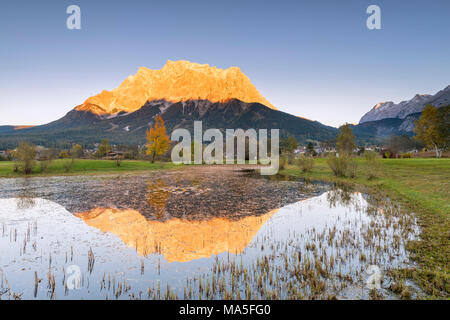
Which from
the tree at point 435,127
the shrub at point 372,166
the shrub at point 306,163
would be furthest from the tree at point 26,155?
the tree at point 435,127

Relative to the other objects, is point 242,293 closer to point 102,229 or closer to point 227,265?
point 227,265

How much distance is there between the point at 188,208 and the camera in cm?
2002

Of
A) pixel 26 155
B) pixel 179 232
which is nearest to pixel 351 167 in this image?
pixel 179 232

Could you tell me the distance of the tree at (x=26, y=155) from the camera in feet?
147

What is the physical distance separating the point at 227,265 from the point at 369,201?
17.7 meters

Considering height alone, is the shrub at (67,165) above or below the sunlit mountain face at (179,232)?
above

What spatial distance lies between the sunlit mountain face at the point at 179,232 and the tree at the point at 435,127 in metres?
74.4

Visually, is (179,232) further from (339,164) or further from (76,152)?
(76,152)

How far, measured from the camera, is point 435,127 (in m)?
68.5

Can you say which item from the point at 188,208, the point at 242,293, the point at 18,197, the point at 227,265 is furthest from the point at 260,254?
the point at 18,197

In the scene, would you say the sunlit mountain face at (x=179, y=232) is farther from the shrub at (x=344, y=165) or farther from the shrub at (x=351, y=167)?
the shrub at (x=351, y=167)

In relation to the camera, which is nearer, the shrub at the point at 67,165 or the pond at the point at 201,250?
the pond at the point at 201,250

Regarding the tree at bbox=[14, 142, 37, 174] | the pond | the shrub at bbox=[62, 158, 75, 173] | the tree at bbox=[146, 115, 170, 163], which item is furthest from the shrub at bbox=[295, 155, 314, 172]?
the tree at bbox=[14, 142, 37, 174]

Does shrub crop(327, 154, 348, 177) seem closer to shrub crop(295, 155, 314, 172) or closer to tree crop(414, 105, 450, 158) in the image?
shrub crop(295, 155, 314, 172)
